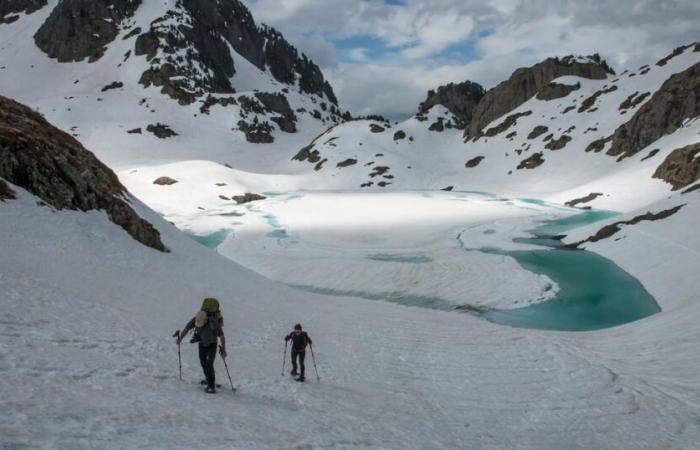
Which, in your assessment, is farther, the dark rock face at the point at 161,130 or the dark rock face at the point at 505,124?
the dark rock face at the point at 161,130

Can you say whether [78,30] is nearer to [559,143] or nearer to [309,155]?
[309,155]

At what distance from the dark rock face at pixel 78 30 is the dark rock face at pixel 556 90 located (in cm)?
16332

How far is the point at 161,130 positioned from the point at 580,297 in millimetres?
141361

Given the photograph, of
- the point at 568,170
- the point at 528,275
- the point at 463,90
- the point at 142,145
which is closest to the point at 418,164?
the point at 568,170

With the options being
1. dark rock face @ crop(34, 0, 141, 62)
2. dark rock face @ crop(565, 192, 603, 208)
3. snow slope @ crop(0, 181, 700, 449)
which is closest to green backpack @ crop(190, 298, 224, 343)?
snow slope @ crop(0, 181, 700, 449)

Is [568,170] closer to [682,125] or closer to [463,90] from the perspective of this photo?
[682,125]

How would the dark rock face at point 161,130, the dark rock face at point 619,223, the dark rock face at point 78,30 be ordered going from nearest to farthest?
the dark rock face at point 619,223, the dark rock face at point 161,130, the dark rock face at point 78,30

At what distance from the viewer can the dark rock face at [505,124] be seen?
121 m

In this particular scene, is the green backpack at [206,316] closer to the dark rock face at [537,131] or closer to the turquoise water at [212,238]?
the turquoise water at [212,238]

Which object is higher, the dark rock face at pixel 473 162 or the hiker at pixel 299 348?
the dark rock face at pixel 473 162

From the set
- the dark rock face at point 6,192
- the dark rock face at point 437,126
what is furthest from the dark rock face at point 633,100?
the dark rock face at point 6,192

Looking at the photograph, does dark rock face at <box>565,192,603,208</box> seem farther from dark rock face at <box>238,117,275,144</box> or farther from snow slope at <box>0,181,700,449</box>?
dark rock face at <box>238,117,275,144</box>

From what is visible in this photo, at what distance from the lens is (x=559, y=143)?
100 metres

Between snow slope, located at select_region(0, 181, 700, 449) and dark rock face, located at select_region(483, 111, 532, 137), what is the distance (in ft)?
347
